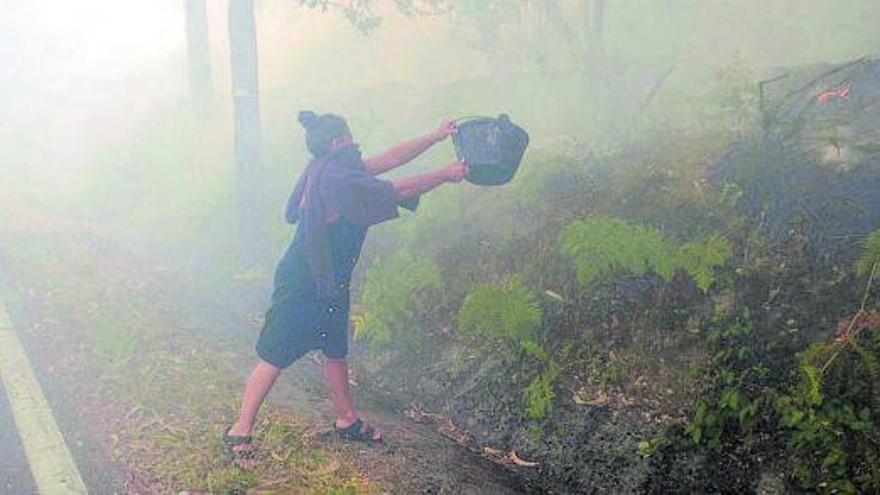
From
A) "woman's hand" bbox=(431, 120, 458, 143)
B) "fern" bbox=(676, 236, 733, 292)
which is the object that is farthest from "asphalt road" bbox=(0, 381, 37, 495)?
"fern" bbox=(676, 236, 733, 292)

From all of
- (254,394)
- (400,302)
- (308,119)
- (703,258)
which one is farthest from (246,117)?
(703,258)

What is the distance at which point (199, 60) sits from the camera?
1534cm

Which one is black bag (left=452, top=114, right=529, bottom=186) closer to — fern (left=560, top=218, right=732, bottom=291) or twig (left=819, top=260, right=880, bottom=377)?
fern (left=560, top=218, right=732, bottom=291)

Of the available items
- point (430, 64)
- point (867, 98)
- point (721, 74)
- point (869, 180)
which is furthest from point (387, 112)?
point (869, 180)

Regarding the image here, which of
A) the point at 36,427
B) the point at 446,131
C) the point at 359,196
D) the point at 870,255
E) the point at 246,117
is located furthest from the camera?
the point at 246,117

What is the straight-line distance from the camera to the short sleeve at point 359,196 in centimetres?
475

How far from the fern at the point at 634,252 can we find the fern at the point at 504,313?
1.46ft

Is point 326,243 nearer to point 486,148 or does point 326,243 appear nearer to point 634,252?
point 486,148

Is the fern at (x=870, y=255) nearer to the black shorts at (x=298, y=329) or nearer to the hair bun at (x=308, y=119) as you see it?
the black shorts at (x=298, y=329)

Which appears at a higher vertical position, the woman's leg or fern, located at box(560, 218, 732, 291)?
fern, located at box(560, 218, 732, 291)

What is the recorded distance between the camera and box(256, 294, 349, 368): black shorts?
4918 millimetres

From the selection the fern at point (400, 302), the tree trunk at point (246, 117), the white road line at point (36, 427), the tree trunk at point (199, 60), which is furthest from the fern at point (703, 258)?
the tree trunk at point (199, 60)

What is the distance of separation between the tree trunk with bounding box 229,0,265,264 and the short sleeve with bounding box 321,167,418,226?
620 cm

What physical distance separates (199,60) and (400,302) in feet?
34.8
